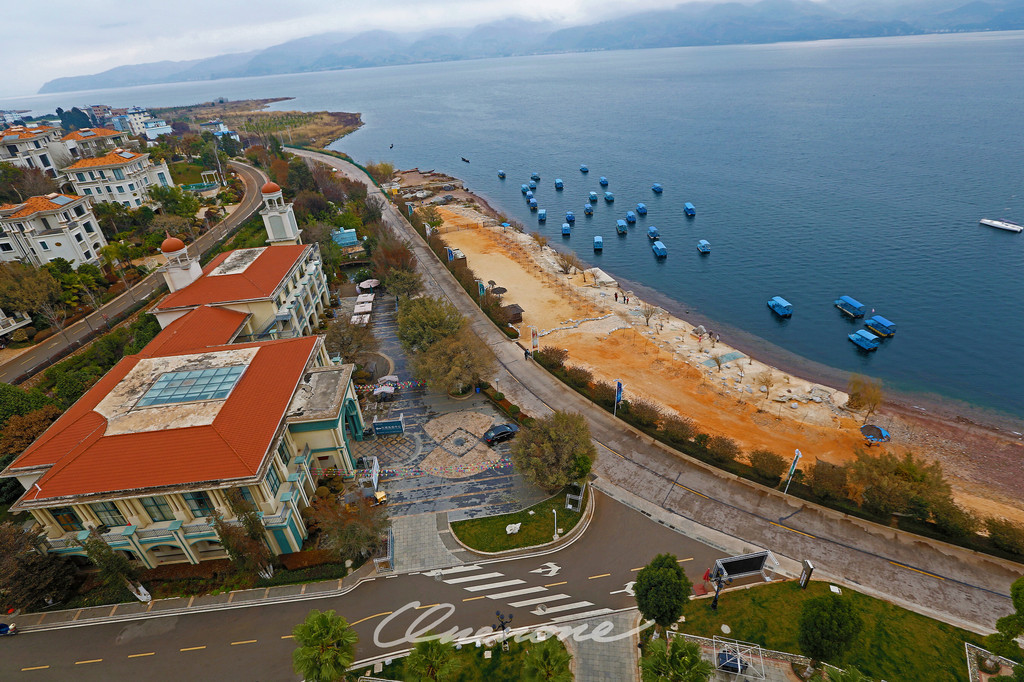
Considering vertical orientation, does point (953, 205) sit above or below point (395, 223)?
below

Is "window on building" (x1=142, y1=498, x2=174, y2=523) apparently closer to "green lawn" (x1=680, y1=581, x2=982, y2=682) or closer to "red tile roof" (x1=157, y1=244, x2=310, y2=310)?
"red tile roof" (x1=157, y1=244, x2=310, y2=310)

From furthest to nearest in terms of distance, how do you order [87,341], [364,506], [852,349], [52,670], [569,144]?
[569,144] < [852,349] < [87,341] < [364,506] < [52,670]

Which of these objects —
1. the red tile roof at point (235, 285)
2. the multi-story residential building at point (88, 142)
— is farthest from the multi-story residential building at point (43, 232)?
the multi-story residential building at point (88, 142)

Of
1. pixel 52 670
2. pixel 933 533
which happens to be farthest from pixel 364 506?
pixel 933 533

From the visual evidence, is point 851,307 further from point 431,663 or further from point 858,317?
point 431,663

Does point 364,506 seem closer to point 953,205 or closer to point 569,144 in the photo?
point 953,205

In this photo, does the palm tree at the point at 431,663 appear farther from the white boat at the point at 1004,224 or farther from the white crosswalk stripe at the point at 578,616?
the white boat at the point at 1004,224
